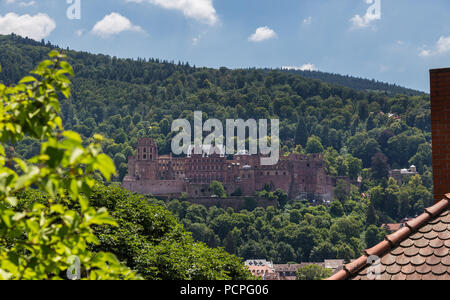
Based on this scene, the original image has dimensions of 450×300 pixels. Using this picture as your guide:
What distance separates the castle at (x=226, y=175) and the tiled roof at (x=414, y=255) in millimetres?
91970

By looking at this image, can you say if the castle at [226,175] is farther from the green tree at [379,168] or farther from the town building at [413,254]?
the town building at [413,254]

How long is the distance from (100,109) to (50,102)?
131m

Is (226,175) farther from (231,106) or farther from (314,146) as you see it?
(231,106)

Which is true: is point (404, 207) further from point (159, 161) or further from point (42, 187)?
point (42, 187)

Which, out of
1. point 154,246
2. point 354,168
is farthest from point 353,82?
point 154,246

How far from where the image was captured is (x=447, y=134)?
17.9 feet

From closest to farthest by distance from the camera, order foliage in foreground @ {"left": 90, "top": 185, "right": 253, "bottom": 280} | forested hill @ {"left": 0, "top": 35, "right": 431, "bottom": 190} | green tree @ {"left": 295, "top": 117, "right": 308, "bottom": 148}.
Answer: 1. foliage in foreground @ {"left": 90, "top": 185, "right": 253, "bottom": 280}
2. forested hill @ {"left": 0, "top": 35, "right": 431, "bottom": 190}
3. green tree @ {"left": 295, "top": 117, "right": 308, "bottom": 148}

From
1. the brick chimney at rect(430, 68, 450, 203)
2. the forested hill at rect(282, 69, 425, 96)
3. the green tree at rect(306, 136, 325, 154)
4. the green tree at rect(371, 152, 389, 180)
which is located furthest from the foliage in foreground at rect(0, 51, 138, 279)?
the forested hill at rect(282, 69, 425, 96)

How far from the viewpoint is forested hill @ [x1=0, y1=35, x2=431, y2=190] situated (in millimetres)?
119562

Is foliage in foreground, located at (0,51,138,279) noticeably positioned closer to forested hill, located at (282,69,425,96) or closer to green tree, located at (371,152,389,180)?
green tree, located at (371,152,389,180)

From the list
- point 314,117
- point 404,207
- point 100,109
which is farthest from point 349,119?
point 100,109

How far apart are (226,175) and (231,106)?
40857 millimetres

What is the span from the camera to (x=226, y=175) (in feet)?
331

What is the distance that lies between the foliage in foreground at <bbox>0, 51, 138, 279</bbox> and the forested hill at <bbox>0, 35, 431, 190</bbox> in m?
105
